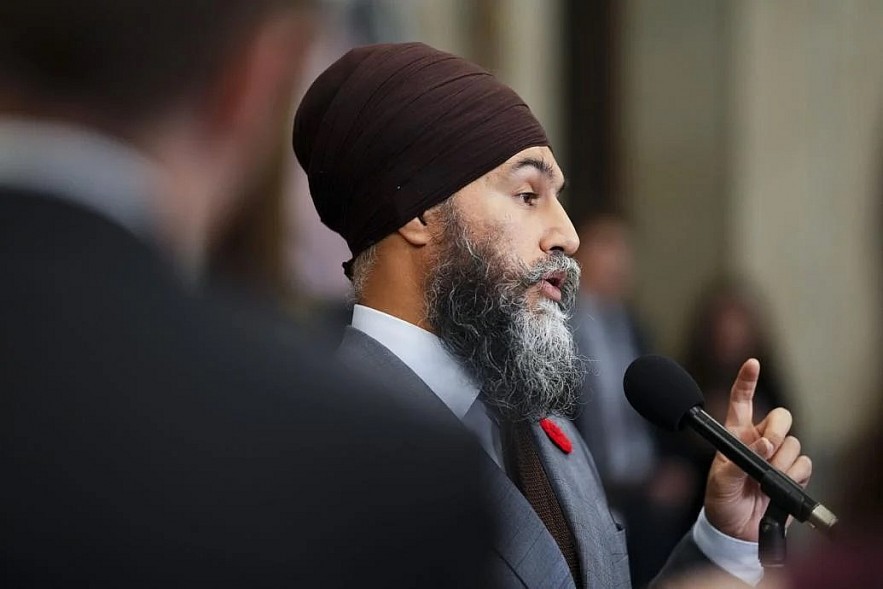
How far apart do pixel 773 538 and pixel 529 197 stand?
0.74m

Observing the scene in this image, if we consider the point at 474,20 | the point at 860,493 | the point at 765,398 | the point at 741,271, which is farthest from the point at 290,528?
the point at 741,271

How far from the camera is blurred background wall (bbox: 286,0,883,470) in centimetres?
867

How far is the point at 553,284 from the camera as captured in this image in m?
2.44

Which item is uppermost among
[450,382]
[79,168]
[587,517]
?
[79,168]

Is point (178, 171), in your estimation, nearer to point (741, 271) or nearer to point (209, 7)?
point (209, 7)

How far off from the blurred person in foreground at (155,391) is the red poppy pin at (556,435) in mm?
1513

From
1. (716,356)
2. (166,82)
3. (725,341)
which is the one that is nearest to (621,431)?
(716,356)

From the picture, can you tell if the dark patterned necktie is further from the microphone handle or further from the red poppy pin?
the microphone handle

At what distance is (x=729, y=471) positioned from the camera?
230cm

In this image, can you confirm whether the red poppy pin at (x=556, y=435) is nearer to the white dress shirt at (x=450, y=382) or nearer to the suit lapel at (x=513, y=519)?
the white dress shirt at (x=450, y=382)

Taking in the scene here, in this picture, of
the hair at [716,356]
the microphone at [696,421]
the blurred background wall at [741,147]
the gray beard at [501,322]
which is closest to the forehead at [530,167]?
the gray beard at [501,322]

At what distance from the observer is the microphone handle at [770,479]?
1.98 meters

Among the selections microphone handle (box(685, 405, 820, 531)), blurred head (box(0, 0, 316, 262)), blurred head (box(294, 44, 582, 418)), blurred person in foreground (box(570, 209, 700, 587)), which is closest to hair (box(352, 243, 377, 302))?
blurred head (box(294, 44, 582, 418))

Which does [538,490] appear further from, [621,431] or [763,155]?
[763,155]
